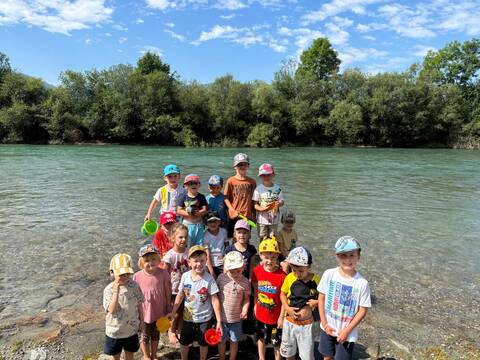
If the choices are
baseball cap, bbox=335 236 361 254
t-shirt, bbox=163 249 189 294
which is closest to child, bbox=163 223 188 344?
t-shirt, bbox=163 249 189 294

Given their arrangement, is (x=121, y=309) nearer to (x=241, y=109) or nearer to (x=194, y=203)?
(x=194, y=203)

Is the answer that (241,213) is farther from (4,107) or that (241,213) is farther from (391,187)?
(4,107)

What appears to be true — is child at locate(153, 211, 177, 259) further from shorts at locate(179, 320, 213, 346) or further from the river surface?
the river surface

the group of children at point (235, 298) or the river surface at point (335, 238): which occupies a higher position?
the group of children at point (235, 298)

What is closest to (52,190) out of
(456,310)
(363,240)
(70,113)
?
(363,240)

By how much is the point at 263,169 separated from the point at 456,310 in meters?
3.46

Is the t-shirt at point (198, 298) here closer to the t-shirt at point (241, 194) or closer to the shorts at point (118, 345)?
the shorts at point (118, 345)

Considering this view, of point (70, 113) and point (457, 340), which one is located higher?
point (70, 113)

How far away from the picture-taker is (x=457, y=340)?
4.55 m

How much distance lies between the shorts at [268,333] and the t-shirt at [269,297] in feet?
0.22

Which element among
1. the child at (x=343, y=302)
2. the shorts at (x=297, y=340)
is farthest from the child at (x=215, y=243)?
the child at (x=343, y=302)

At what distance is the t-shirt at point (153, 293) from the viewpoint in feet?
12.9

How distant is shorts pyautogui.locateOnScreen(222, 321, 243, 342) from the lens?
3.93 meters

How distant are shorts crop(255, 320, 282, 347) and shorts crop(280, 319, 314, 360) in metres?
0.14
